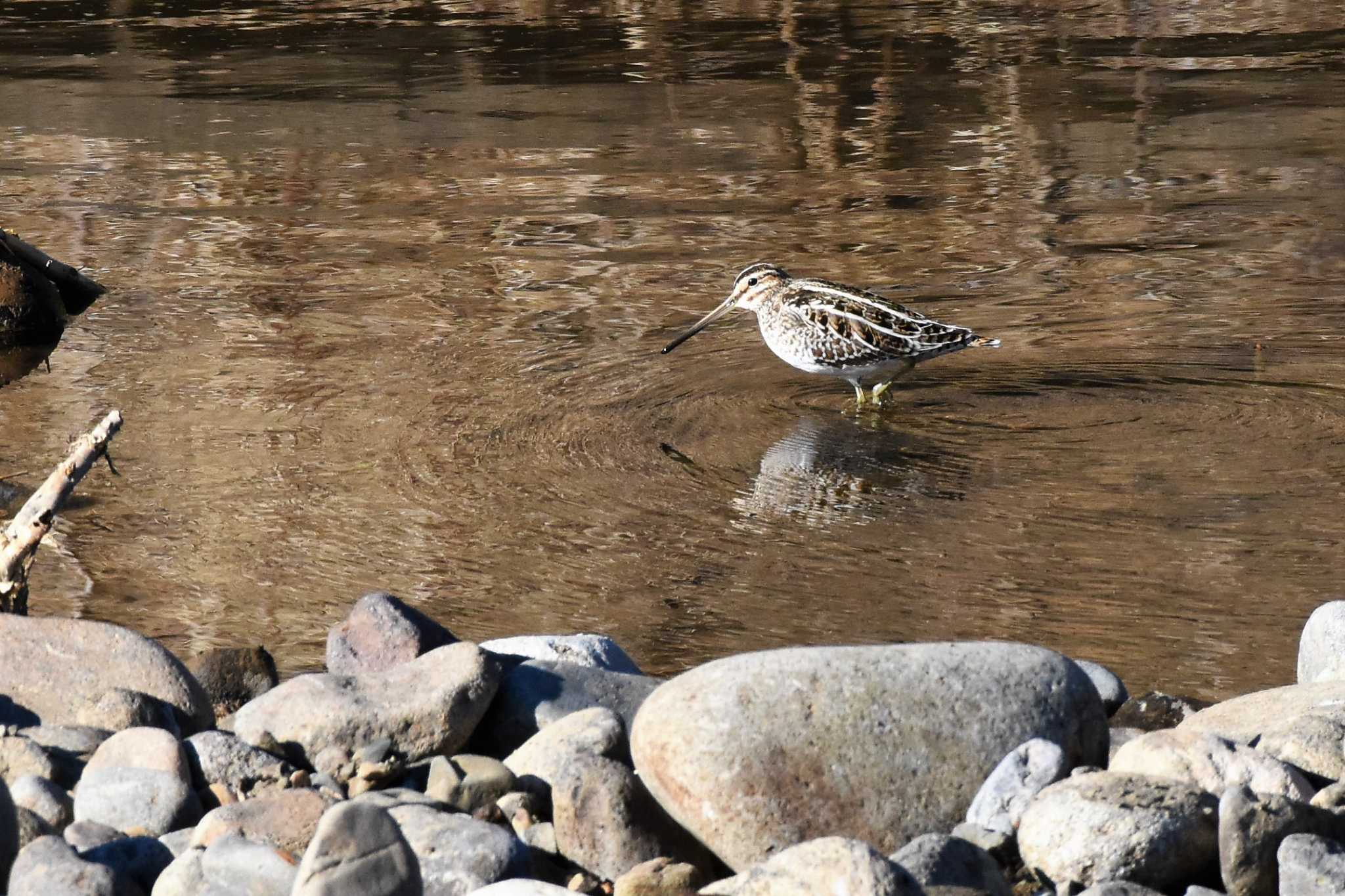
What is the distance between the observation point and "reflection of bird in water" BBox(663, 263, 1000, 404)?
9.36 metres

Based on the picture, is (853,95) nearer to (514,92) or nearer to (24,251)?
(514,92)

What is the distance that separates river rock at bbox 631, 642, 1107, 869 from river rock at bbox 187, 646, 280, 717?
1.66 metres

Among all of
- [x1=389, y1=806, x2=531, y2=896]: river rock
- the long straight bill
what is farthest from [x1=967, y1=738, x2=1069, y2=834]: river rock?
the long straight bill

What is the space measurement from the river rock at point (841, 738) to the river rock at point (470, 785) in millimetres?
366

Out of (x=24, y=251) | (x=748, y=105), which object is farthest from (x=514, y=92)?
(x=24, y=251)

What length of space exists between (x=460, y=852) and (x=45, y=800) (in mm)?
1183

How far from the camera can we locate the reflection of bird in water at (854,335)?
30.7 feet

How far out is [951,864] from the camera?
431 centimetres

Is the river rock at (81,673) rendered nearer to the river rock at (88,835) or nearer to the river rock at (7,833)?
the river rock at (88,835)

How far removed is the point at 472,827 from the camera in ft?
14.9

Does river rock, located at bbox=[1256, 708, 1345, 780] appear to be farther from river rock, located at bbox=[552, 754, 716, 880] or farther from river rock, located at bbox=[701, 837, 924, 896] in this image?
river rock, located at bbox=[552, 754, 716, 880]

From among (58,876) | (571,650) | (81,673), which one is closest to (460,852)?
(58,876)

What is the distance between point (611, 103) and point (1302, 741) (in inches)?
546

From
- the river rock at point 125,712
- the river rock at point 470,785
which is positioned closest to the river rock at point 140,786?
the river rock at point 125,712
